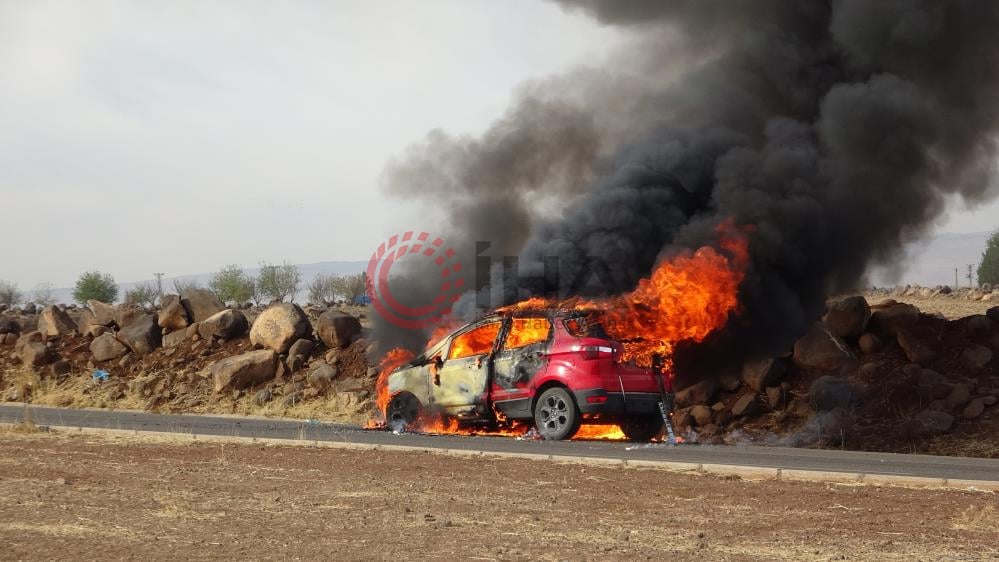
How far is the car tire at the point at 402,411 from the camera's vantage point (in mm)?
16719

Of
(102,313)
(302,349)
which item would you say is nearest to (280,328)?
(302,349)

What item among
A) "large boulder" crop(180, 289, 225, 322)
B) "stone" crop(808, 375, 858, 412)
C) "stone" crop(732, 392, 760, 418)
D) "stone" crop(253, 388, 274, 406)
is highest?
"large boulder" crop(180, 289, 225, 322)

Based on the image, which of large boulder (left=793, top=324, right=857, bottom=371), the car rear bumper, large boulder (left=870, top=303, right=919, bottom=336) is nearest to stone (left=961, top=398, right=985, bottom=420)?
large boulder (left=793, top=324, right=857, bottom=371)

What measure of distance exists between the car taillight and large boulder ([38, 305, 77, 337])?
1970 cm

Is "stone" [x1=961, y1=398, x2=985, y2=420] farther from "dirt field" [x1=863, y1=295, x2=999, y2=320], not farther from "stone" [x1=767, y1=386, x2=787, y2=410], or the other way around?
"dirt field" [x1=863, y1=295, x2=999, y2=320]

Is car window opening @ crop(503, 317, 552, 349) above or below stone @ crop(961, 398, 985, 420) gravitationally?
above

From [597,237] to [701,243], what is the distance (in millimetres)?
1915

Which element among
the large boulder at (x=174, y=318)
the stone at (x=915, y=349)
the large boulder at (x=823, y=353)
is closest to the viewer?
the stone at (x=915, y=349)

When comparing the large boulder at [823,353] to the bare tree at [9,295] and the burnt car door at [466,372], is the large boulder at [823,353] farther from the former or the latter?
the bare tree at [9,295]

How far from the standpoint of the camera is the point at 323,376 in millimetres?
22922

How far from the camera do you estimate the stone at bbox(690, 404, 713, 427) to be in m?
18.2

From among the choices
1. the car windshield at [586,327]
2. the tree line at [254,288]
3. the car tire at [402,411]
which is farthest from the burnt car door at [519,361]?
the tree line at [254,288]

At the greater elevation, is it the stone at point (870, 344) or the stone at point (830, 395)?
the stone at point (870, 344)

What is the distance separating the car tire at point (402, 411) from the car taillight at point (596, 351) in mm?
3533
